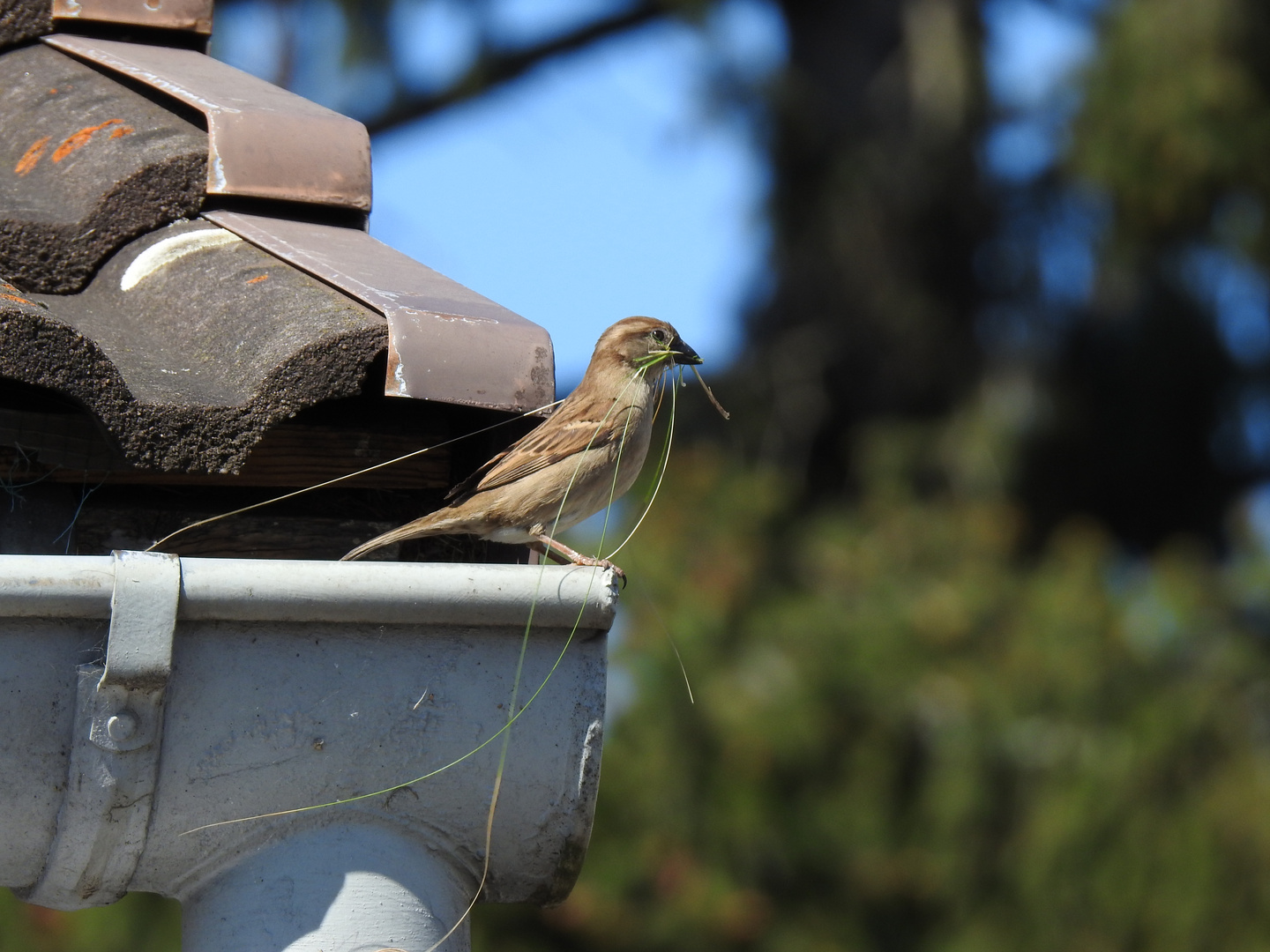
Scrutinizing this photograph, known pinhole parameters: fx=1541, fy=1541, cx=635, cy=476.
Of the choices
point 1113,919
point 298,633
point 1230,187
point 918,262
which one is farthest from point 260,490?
point 918,262

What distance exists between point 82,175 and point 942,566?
683 cm

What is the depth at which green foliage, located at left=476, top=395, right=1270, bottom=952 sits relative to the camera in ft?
22.8

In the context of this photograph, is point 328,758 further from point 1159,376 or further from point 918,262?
point 1159,376

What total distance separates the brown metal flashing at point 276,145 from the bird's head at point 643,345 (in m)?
0.82

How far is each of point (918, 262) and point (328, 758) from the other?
1094 cm

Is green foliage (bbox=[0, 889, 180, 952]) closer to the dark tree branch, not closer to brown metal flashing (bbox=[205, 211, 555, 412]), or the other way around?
brown metal flashing (bbox=[205, 211, 555, 412])

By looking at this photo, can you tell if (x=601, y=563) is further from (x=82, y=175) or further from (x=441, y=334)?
(x=82, y=175)

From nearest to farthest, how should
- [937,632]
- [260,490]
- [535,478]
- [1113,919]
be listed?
[260,490]
[535,478]
[1113,919]
[937,632]

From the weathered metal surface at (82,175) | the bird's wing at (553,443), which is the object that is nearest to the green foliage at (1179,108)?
the bird's wing at (553,443)

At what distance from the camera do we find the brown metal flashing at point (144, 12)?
3490 mm

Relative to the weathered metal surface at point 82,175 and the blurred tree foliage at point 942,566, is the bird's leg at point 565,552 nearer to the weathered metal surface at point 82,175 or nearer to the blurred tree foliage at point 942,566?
the blurred tree foliage at point 942,566

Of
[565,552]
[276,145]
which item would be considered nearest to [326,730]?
[565,552]

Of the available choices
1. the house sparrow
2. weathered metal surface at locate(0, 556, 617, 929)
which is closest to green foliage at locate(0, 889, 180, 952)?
the house sparrow

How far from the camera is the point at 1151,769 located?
23.5 ft
